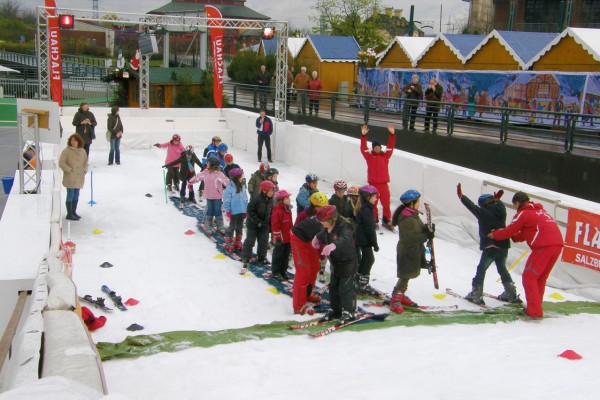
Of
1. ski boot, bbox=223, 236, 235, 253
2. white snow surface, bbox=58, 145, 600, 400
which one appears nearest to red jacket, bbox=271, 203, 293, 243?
white snow surface, bbox=58, 145, 600, 400

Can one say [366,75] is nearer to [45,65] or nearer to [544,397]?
[45,65]

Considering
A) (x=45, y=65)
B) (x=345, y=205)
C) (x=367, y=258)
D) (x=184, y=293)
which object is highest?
(x=45, y=65)

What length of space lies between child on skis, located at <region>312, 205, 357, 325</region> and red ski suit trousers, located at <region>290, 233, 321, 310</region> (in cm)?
37

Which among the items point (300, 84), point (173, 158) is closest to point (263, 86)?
point (300, 84)

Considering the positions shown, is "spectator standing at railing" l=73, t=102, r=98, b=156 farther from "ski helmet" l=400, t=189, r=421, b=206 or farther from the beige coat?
"ski helmet" l=400, t=189, r=421, b=206

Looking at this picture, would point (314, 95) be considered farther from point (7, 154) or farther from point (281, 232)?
point (281, 232)

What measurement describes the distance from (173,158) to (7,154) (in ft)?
33.8

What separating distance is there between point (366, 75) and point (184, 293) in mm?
25607

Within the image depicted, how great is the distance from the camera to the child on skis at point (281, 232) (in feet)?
30.8

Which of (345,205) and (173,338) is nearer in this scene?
(173,338)

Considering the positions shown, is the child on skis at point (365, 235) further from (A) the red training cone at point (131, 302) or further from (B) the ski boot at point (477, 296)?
(A) the red training cone at point (131, 302)

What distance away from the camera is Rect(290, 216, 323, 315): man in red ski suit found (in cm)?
799

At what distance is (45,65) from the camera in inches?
859

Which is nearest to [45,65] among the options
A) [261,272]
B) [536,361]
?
[261,272]
